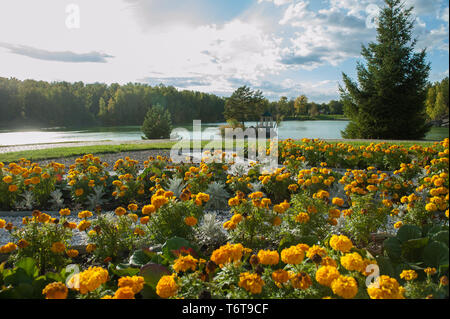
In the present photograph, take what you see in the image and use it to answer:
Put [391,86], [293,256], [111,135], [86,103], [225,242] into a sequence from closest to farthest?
1. [293,256]
2. [225,242]
3. [391,86]
4. [111,135]
5. [86,103]

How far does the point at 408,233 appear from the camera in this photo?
6.00 feet

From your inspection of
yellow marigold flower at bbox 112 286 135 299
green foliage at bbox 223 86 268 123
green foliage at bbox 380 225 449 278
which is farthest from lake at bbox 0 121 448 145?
yellow marigold flower at bbox 112 286 135 299

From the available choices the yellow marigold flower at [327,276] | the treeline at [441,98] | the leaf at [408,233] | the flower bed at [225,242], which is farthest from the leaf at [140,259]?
the treeline at [441,98]

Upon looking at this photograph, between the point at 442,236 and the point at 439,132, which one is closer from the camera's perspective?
the point at 442,236

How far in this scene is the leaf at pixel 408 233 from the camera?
5.94 feet

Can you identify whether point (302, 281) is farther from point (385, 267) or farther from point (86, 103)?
point (86, 103)

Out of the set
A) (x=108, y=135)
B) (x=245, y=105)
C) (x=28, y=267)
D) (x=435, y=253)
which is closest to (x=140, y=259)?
(x=28, y=267)

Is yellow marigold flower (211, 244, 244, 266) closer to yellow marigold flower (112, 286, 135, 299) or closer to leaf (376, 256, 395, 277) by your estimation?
yellow marigold flower (112, 286, 135, 299)

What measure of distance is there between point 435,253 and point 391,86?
14.2m

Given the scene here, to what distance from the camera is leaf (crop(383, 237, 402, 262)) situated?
177cm

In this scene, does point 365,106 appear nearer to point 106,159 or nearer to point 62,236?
point 106,159

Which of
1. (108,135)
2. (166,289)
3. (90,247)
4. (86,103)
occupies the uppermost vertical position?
(86,103)

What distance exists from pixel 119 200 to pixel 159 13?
9.65 ft
